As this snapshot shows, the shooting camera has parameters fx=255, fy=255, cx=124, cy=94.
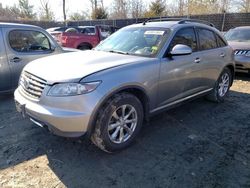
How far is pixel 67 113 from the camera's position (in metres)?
2.95

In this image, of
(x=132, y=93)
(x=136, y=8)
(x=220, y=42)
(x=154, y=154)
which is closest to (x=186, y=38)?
(x=220, y=42)

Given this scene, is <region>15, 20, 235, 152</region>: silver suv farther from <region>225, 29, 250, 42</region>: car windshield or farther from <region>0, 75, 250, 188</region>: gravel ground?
<region>225, 29, 250, 42</region>: car windshield

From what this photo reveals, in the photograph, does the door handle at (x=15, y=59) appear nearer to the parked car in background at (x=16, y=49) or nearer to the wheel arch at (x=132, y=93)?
the parked car in background at (x=16, y=49)

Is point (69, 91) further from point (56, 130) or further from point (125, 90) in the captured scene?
point (125, 90)

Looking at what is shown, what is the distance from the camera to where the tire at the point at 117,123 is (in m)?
3.18

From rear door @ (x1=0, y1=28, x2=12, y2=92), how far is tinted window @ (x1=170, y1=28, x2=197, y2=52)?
3365 mm

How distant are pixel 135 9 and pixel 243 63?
35.6m

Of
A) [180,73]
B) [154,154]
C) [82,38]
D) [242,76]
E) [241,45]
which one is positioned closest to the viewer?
[154,154]

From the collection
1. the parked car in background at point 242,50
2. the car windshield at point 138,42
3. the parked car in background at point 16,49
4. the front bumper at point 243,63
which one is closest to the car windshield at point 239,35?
the parked car in background at point 242,50

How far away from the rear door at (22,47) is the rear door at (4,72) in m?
0.08

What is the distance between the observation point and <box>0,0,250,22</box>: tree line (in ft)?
99.7

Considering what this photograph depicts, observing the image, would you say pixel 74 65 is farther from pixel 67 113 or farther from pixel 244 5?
pixel 244 5

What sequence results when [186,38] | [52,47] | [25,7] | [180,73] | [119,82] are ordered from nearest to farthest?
[119,82], [180,73], [186,38], [52,47], [25,7]

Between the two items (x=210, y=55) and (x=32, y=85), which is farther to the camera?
(x=210, y=55)
